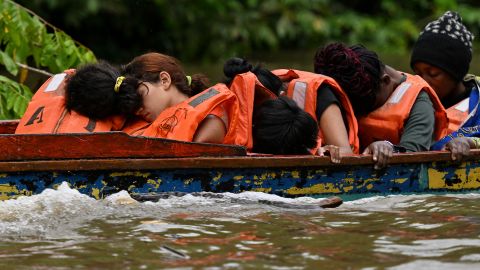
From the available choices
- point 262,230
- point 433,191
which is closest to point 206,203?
point 262,230

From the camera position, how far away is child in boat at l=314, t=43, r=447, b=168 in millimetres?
5918

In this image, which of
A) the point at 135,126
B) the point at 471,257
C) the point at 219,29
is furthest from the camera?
the point at 219,29

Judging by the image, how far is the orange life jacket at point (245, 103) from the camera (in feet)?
18.4

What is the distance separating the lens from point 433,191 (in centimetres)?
584

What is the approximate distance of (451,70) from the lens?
21.1 ft

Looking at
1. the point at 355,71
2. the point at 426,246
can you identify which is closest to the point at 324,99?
the point at 355,71

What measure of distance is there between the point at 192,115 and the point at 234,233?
0.81m

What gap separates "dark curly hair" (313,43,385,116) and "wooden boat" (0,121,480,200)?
512 millimetres

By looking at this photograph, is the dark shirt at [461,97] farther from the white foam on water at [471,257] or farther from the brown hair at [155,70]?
the white foam on water at [471,257]

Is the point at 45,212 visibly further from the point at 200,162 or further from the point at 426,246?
the point at 426,246

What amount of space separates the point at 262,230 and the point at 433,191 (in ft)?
4.38

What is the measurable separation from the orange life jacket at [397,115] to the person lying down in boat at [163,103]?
0.57 metres

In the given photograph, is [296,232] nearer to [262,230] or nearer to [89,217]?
[262,230]

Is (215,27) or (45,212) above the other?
(215,27)
